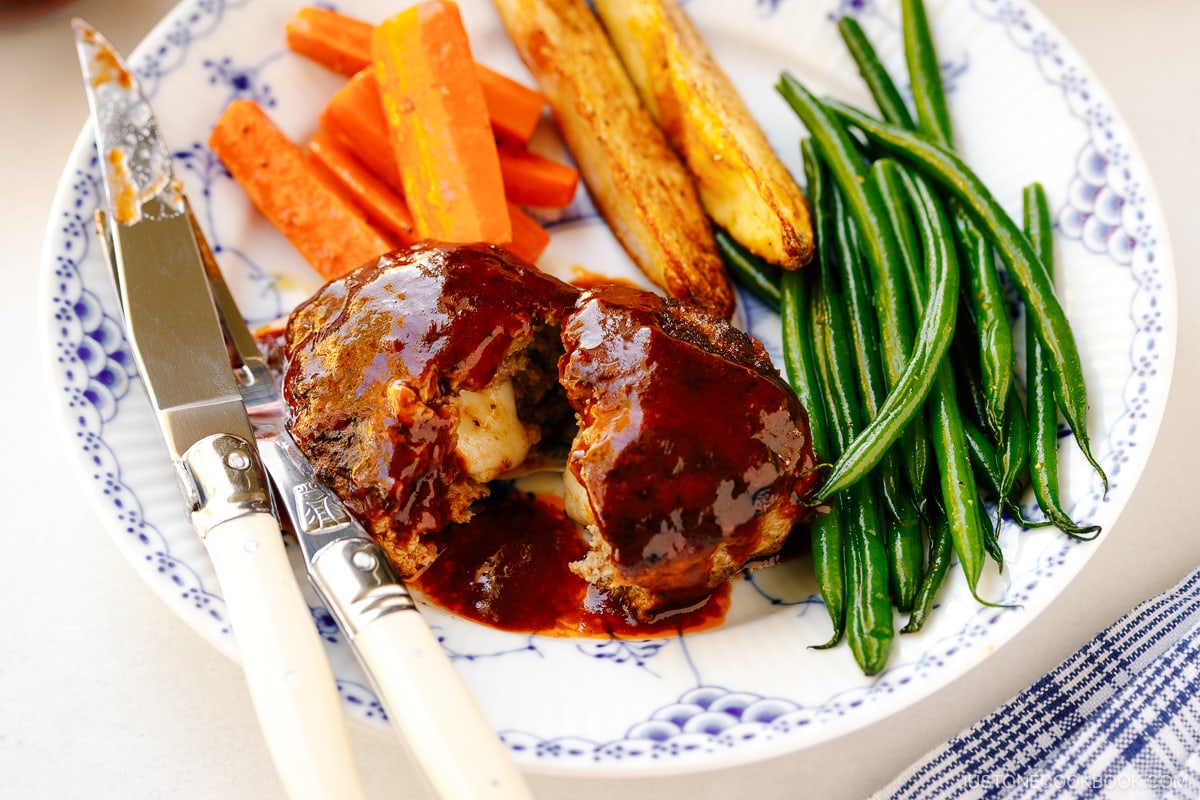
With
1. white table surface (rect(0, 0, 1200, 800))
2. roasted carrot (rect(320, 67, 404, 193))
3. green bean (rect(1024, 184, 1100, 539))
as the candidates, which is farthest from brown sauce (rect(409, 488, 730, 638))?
roasted carrot (rect(320, 67, 404, 193))

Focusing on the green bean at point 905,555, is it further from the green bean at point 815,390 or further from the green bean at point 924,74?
the green bean at point 924,74

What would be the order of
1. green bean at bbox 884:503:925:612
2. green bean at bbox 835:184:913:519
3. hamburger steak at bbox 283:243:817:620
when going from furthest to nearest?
green bean at bbox 835:184:913:519 → green bean at bbox 884:503:925:612 → hamburger steak at bbox 283:243:817:620

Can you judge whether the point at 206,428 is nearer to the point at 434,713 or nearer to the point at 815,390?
the point at 434,713

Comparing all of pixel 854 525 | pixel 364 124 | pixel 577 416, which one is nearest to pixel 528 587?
pixel 577 416

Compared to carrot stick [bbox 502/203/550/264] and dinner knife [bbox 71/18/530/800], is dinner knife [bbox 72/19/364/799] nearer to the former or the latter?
dinner knife [bbox 71/18/530/800]

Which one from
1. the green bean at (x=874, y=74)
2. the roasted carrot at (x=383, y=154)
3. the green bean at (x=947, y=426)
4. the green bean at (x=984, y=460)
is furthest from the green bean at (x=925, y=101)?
the roasted carrot at (x=383, y=154)

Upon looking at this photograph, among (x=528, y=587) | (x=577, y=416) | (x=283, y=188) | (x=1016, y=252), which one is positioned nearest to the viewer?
(x=577, y=416)

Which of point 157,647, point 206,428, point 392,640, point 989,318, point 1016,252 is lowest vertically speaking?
point 157,647
